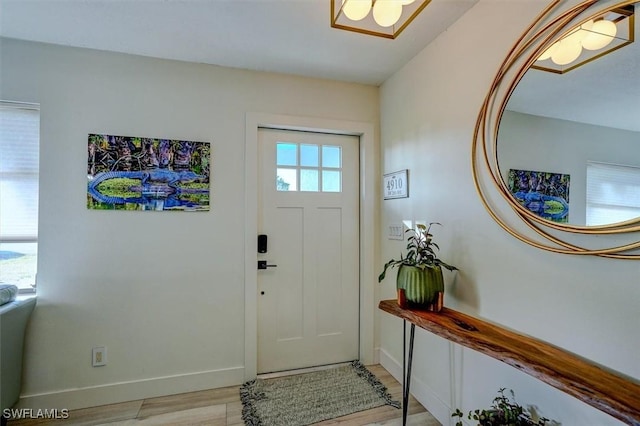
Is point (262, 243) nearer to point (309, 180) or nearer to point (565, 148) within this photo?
point (309, 180)

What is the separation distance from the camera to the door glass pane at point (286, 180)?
8.35 feet

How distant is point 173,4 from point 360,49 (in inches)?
46.4

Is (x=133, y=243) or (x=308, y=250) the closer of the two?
(x=133, y=243)

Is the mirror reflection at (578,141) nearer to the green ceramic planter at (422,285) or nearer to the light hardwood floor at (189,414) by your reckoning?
the green ceramic planter at (422,285)

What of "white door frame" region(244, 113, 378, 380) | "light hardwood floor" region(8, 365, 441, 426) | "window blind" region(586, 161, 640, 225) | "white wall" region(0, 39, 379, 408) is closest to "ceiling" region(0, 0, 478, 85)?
"white wall" region(0, 39, 379, 408)

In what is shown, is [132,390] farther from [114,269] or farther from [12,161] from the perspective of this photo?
[12,161]

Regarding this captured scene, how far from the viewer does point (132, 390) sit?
2.13 metres

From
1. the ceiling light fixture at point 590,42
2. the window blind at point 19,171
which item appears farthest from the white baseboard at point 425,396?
the window blind at point 19,171

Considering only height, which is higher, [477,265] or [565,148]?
[565,148]

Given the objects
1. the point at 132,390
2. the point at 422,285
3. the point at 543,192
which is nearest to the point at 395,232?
the point at 422,285

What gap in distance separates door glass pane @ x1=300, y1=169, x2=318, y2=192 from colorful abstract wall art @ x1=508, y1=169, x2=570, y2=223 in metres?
1.52

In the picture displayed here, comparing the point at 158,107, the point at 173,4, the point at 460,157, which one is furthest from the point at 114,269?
the point at 460,157

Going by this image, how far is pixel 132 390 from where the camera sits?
2.13 meters

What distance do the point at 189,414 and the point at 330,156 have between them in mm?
2167
